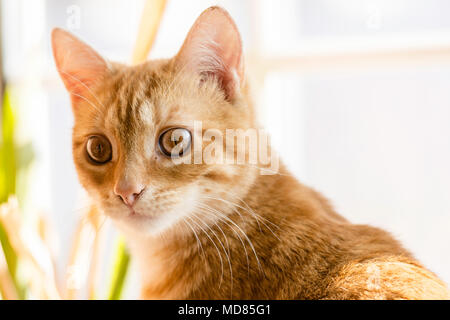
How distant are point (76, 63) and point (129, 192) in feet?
1.10

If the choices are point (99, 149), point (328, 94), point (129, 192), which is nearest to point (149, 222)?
point (129, 192)

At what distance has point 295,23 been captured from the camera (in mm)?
1114

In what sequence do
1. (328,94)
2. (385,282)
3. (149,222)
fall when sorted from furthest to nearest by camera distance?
(328,94) → (149,222) → (385,282)

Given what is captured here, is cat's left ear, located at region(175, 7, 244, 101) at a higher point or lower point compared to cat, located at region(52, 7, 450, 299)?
higher

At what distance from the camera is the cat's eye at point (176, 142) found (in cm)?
79

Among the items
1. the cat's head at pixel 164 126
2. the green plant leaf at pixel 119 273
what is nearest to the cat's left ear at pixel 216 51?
the cat's head at pixel 164 126

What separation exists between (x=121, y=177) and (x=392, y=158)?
27.7 inches

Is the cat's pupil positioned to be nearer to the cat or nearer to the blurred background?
the cat

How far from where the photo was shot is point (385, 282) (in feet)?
2.26

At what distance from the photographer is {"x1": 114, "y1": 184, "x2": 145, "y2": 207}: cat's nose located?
2.45 ft

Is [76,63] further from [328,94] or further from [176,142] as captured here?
[328,94]

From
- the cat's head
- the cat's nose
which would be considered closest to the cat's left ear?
the cat's head

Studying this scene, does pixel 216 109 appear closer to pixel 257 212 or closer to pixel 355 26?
pixel 257 212
